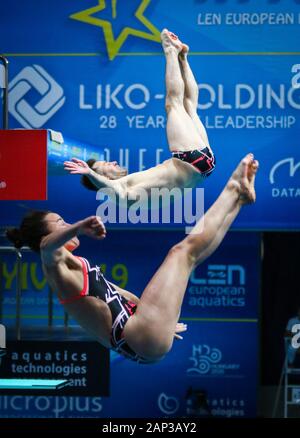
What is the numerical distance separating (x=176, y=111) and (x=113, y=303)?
111 cm

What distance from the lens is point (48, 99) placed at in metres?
6.52

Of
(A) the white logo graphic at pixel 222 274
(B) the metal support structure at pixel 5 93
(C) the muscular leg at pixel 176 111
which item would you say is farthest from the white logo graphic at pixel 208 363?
(B) the metal support structure at pixel 5 93

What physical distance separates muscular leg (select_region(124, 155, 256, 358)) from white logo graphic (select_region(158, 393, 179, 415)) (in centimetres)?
147

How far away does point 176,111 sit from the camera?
228 inches

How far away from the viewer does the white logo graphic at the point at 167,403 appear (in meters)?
6.72

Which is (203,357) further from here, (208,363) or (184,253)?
(184,253)

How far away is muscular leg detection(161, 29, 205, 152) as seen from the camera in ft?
18.8

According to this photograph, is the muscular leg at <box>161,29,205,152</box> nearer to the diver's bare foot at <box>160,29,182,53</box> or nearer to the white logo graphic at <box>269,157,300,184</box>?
the diver's bare foot at <box>160,29,182,53</box>

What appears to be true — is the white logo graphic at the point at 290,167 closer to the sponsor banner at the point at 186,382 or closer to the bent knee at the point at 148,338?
the sponsor banner at the point at 186,382

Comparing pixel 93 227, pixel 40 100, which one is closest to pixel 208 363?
pixel 40 100

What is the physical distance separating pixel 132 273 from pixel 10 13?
1758 mm

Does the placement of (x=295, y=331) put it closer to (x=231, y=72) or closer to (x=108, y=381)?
(x=108, y=381)

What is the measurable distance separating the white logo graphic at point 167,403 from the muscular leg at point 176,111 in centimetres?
177

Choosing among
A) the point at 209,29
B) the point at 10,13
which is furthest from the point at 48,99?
the point at 209,29
